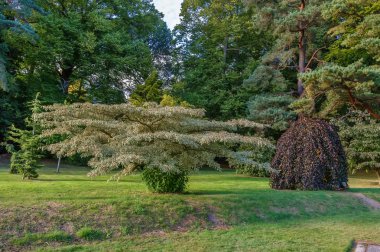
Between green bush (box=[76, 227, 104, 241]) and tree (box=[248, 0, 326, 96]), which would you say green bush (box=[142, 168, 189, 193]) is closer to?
green bush (box=[76, 227, 104, 241])

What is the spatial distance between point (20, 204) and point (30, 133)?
4.63 meters

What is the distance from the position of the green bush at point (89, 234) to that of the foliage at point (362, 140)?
13.1 meters

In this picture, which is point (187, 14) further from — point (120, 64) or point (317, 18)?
point (317, 18)

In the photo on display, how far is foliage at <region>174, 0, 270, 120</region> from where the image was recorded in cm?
2122

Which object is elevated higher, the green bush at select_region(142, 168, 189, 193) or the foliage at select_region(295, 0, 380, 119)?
the foliage at select_region(295, 0, 380, 119)

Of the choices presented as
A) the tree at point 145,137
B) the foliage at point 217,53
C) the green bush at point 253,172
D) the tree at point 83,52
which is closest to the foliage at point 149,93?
the tree at point 83,52

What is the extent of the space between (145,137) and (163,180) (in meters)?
1.59

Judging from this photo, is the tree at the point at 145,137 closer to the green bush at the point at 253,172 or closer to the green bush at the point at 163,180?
the green bush at the point at 163,180

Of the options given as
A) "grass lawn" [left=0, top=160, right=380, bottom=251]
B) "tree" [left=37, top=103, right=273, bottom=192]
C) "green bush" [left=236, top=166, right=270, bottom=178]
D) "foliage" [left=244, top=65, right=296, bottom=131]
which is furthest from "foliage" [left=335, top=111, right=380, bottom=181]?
"tree" [left=37, top=103, right=273, bottom=192]

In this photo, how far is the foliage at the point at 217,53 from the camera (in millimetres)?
21219

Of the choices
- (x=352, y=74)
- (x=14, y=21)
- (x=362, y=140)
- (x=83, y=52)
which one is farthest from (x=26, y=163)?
(x=362, y=140)

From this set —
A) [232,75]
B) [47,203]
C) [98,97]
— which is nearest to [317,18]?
[232,75]

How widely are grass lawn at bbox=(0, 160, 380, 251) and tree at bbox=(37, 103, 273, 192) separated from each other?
2.50 ft

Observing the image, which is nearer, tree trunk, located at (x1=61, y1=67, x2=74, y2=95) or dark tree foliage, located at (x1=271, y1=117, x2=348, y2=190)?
dark tree foliage, located at (x1=271, y1=117, x2=348, y2=190)
